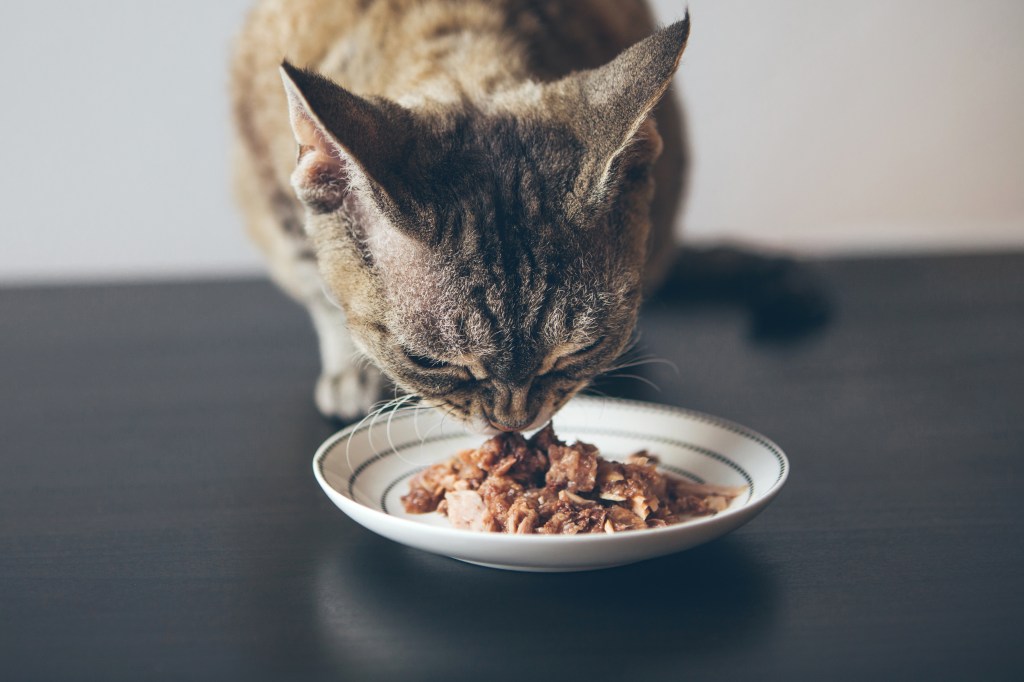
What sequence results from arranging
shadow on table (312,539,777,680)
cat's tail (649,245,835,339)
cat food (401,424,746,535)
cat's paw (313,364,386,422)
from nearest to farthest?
shadow on table (312,539,777,680)
cat food (401,424,746,535)
cat's paw (313,364,386,422)
cat's tail (649,245,835,339)

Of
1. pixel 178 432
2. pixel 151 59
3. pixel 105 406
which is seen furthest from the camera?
pixel 151 59

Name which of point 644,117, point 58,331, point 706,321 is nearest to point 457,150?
point 644,117

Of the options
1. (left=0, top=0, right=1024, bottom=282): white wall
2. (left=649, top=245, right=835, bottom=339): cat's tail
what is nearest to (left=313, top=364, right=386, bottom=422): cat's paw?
(left=649, top=245, right=835, bottom=339): cat's tail

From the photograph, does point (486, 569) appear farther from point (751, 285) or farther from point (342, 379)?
point (751, 285)

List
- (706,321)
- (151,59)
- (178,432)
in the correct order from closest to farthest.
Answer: (178,432)
(706,321)
(151,59)

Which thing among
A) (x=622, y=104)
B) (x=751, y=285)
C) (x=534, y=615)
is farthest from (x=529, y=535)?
(x=751, y=285)

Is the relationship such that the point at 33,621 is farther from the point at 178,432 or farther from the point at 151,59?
the point at 151,59

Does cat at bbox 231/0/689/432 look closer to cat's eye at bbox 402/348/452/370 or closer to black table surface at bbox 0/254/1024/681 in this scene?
cat's eye at bbox 402/348/452/370
